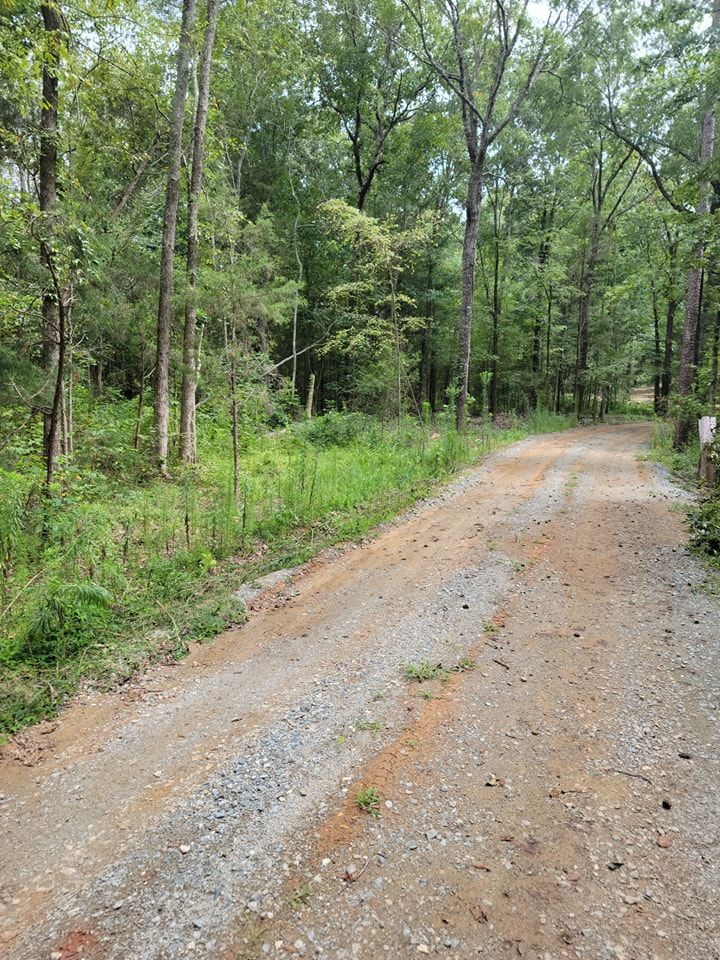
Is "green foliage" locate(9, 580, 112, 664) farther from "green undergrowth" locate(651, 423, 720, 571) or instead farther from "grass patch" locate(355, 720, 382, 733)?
"green undergrowth" locate(651, 423, 720, 571)

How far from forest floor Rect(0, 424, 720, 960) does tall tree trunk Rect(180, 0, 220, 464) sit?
232 inches

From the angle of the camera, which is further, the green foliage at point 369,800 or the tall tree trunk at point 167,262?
the tall tree trunk at point 167,262

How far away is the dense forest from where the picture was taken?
207 inches

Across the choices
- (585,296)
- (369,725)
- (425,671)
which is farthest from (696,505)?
(585,296)

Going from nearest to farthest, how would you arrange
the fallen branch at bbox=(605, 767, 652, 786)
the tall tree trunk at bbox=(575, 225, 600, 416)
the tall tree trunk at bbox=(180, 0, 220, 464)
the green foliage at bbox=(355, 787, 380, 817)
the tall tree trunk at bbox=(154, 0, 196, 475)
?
the green foliage at bbox=(355, 787, 380, 817) < the fallen branch at bbox=(605, 767, 652, 786) < the tall tree trunk at bbox=(180, 0, 220, 464) < the tall tree trunk at bbox=(154, 0, 196, 475) < the tall tree trunk at bbox=(575, 225, 600, 416)

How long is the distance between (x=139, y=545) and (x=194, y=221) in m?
6.90

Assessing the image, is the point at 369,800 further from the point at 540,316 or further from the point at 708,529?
the point at 540,316

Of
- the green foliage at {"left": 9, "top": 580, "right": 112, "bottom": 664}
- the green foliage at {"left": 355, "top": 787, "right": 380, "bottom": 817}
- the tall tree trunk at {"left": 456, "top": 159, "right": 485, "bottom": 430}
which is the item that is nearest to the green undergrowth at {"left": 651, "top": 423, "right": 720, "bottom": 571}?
the green foliage at {"left": 355, "top": 787, "right": 380, "bottom": 817}

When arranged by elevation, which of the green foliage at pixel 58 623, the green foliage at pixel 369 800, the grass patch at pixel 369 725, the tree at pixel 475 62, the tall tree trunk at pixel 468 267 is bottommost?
the green foliage at pixel 369 800

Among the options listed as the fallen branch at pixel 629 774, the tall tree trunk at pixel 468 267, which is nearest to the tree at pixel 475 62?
the tall tree trunk at pixel 468 267

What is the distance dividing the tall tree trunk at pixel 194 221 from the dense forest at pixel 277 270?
0.06 meters

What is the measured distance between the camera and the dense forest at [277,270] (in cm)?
525

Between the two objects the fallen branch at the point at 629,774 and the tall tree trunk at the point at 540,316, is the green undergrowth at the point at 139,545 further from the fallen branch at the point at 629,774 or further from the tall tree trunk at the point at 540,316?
the tall tree trunk at the point at 540,316

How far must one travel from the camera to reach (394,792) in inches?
103
